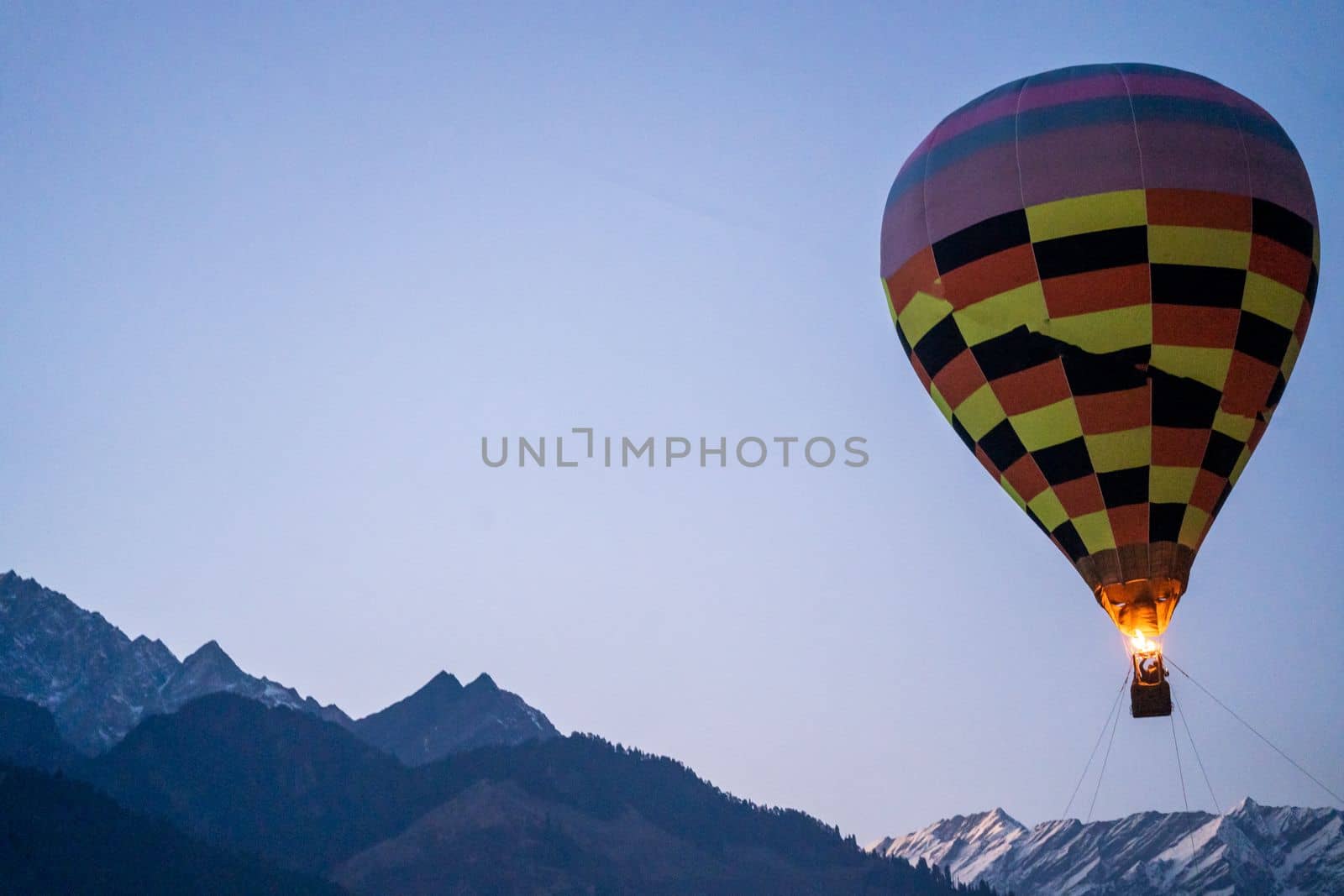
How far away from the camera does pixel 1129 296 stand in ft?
77.3

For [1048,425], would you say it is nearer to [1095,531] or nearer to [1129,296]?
[1095,531]

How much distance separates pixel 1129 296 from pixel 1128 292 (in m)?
0.06

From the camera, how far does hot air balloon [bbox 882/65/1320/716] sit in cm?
2345

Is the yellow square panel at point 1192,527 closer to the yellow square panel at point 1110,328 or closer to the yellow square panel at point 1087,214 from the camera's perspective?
the yellow square panel at point 1110,328

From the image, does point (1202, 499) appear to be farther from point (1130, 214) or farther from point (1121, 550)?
point (1130, 214)

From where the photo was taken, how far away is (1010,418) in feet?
82.4

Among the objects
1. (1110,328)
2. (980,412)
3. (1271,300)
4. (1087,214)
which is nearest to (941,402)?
(980,412)

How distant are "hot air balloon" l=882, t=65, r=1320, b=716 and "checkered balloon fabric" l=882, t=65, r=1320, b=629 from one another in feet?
0.10

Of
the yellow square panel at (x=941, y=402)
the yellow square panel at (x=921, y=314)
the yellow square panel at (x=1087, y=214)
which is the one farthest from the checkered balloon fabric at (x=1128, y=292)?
the yellow square panel at (x=941, y=402)

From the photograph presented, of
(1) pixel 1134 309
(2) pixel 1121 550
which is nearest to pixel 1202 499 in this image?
(2) pixel 1121 550

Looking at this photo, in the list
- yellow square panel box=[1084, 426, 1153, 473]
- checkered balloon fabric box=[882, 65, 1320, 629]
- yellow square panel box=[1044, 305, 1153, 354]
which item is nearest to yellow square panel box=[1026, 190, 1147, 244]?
checkered balloon fabric box=[882, 65, 1320, 629]

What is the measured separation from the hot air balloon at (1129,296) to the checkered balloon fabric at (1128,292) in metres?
0.03

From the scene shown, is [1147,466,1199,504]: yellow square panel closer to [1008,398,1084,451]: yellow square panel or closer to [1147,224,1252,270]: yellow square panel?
[1008,398,1084,451]: yellow square panel

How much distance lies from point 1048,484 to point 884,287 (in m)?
5.34
